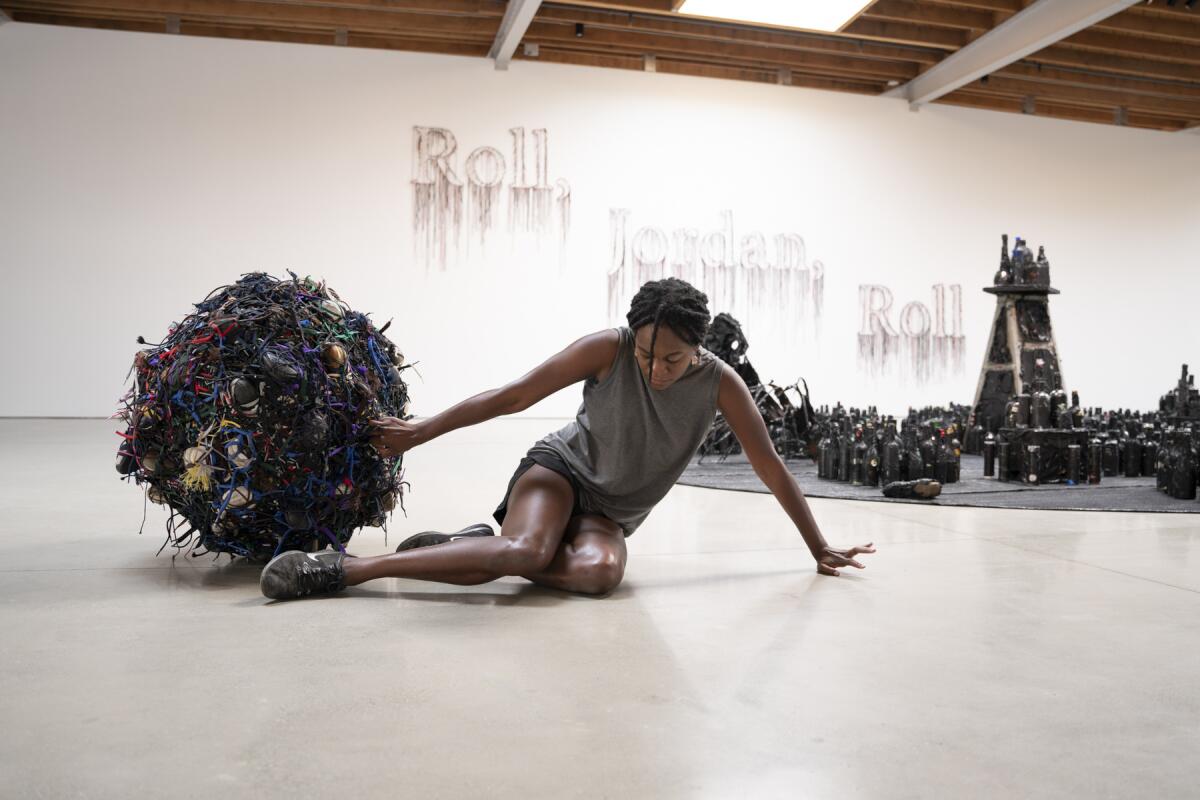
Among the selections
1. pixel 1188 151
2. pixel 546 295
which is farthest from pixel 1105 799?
pixel 1188 151

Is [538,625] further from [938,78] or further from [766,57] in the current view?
[938,78]

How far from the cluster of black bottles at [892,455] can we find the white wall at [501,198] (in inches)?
265

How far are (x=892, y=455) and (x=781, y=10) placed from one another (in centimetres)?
699

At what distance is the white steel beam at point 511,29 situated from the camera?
1073cm

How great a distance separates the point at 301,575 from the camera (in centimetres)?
272

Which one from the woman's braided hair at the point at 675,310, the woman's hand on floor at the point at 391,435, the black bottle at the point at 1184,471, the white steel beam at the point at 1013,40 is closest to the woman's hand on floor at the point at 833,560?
the woman's braided hair at the point at 675,310

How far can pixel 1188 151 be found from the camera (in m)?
15.9

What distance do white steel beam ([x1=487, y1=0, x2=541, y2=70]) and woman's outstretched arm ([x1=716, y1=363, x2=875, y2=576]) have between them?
8.60m

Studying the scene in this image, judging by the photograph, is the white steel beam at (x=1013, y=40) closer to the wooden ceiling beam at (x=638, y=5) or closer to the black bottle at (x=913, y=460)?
the wooden ceiling beam at (x=638, y=5)

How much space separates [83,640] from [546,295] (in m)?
10.5

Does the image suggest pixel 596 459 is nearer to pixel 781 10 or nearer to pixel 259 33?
pixel 781 10

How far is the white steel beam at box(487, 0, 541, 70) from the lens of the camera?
1073 centimetres

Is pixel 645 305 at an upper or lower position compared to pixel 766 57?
lower

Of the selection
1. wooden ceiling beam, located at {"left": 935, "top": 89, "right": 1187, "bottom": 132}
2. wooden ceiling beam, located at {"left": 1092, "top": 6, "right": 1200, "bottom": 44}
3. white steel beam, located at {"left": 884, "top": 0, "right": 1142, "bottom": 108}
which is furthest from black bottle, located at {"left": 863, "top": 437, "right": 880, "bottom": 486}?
wooden ceiling beam, located at {"left": 935, "top": 89, "right": 1187, "bottom": 132}
